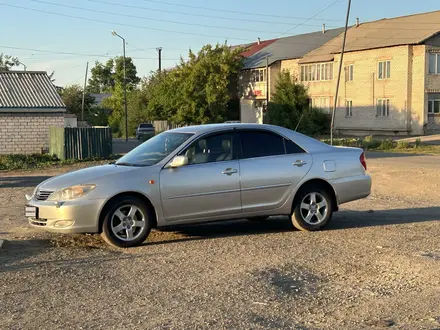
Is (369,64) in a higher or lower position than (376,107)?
higher

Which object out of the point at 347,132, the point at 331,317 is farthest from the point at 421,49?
the point at 331,317

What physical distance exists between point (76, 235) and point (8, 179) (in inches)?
459

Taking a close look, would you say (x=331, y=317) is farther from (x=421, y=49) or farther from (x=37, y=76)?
(x=421, y=49)

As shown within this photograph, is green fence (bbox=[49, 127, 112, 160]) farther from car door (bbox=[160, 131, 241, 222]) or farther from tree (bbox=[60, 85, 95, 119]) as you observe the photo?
tree (bbox=[60, 85, 95, 119])

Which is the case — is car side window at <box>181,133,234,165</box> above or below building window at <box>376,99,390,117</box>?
below

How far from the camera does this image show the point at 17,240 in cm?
826

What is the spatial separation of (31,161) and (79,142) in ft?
7.13

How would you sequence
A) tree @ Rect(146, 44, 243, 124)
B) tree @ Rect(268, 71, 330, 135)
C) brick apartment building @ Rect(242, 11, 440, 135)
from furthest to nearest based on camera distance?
tree @ Rect(146, 44, 243, 124), tree @ Rect(268, 71, 330, 135), brick apartment building @ Rect(242, 11, 440, 135)

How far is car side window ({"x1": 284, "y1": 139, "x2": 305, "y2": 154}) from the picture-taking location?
8859 mm

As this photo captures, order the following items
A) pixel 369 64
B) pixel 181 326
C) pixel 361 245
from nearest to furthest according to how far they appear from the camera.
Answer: pixel 181 326 < pixel 361 245 < pixel 369 64

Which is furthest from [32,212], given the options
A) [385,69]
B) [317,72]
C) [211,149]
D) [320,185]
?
Answer: [317,72]

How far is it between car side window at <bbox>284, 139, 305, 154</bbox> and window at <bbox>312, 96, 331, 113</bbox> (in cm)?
4753

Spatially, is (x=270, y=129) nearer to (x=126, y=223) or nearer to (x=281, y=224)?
(x=281, y=224)

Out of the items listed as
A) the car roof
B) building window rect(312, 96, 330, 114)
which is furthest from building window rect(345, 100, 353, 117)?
the car roof
